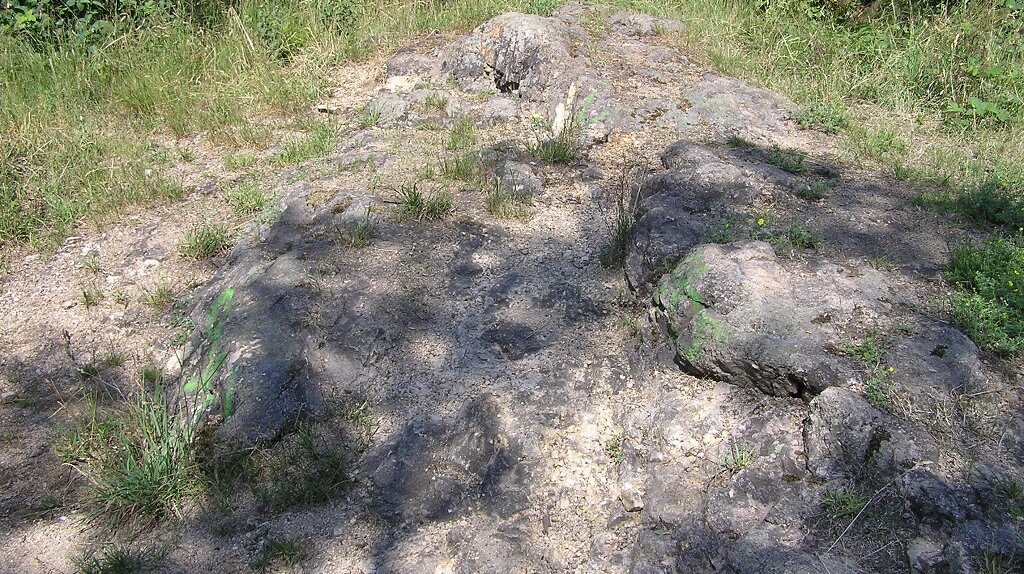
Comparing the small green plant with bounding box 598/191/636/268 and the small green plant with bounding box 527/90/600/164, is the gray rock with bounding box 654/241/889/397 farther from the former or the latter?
the small green plant with bounding box 527/90/600/164

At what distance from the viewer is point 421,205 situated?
434 cm

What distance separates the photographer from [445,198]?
4410 millimetres

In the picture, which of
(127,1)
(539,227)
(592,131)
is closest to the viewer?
(539,227)

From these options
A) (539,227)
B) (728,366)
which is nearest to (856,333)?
(728,366)

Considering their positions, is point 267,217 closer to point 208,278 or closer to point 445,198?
point 208,278

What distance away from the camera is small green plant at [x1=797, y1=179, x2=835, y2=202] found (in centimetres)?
412

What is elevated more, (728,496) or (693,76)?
(693,76)

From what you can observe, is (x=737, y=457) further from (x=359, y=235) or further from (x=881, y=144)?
(x=881, y=144)

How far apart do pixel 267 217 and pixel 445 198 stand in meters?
1.15

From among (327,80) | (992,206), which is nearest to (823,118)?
(992,206)

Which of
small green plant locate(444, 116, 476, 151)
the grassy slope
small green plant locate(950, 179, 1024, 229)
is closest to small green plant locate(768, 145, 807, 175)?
the grassy slope

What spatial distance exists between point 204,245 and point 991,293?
4162mm

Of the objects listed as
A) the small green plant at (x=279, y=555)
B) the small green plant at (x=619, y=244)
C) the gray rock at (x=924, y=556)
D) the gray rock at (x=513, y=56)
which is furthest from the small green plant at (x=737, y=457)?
→ the gray rock at (x=513, y=56)

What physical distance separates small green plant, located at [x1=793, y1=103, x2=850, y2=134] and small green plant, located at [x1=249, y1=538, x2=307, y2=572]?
13.9 ft
